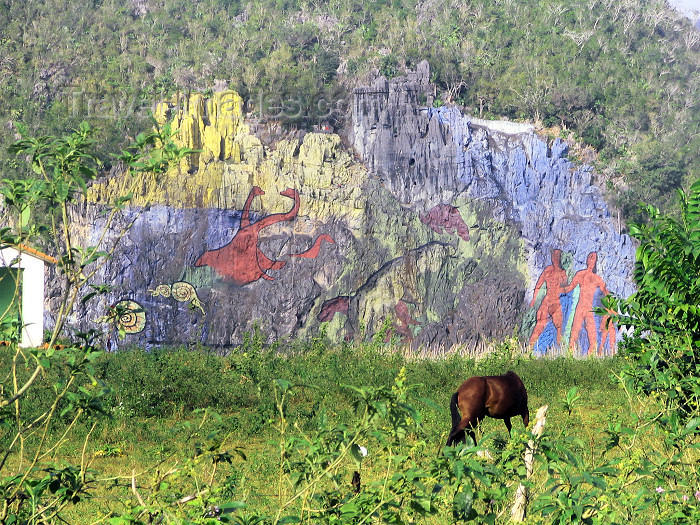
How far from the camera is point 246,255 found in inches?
664

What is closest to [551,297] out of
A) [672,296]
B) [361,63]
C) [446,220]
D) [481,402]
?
[446,220]

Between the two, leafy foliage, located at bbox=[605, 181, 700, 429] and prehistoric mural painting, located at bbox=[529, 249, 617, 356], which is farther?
prehistoric mural painting, located at bbox=[529, 249, 617, 356]

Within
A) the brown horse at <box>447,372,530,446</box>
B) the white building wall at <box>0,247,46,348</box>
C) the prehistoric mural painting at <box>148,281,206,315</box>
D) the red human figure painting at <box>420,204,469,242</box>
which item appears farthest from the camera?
the red human figure painting at <box>420,204,469,242</box>

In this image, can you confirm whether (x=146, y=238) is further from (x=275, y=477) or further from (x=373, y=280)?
(x=275, y=477)

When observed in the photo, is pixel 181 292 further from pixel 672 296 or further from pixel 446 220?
pixel 672 296

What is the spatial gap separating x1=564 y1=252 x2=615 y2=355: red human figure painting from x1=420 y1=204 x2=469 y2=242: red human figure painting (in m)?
2.65

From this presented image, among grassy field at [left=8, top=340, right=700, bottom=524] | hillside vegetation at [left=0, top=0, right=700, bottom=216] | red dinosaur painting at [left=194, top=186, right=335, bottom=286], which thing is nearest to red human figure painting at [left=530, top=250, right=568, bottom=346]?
hillside vegetation at [left=0, top=0, right=700, bottom=216]

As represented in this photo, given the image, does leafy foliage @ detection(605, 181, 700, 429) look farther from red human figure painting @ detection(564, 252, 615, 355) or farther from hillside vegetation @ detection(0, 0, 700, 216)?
hillside vegetation @ detection(0, 0, 700, 216)

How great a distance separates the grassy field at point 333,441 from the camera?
9.59 ft

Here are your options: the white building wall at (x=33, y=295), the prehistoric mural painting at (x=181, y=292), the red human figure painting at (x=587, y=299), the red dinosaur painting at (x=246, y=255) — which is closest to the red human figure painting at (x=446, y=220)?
Answer: the red dinosaur painting at (x=246, y=255)

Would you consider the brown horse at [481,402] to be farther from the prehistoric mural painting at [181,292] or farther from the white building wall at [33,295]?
the prehistoric mural painting at [181,292]

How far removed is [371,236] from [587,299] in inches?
197

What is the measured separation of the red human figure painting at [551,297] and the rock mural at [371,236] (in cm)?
3

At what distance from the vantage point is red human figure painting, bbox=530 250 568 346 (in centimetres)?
1748
